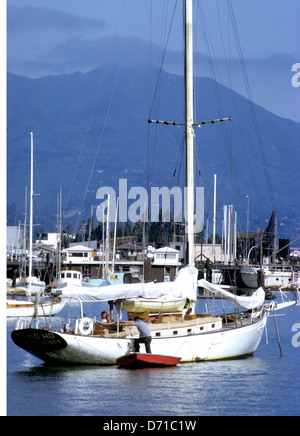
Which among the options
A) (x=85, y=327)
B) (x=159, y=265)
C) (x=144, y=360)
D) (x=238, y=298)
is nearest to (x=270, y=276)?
(x=159, y=265)

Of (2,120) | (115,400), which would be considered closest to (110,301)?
(115,400)

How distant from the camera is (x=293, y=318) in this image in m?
67.8

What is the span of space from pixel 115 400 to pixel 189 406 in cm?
266

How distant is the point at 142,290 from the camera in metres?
37.0

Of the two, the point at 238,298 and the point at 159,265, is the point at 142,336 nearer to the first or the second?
the point at 238,298

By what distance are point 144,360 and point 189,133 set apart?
44.0ft

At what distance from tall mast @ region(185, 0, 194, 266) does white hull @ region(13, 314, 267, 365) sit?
15.5 feet

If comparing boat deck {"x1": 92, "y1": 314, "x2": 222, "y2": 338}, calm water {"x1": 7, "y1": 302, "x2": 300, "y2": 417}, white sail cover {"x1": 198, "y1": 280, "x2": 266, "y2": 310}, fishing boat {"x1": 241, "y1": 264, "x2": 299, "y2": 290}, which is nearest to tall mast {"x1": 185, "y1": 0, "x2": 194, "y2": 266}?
white sail cover {"x1": 198, "y1": 280, "x2": 266, "y2": 310}

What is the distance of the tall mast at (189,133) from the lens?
40.8 m

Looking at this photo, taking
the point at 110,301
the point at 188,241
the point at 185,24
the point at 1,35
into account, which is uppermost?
the point at 185,24
